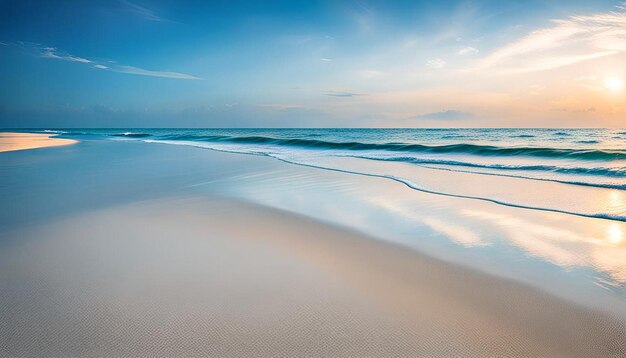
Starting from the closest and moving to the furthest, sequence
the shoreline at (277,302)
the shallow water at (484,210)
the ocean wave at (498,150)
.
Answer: the shoreline at (277,302) → the shallow water at (484,210) → the ocean wave at (498,150)

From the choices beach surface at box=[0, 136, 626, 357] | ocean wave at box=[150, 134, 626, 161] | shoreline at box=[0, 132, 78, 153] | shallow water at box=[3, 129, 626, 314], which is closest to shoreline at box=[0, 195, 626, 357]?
beach surface at box=[0, 136, 626, 357]

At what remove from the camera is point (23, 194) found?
249 inches

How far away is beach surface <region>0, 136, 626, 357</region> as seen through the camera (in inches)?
82.1

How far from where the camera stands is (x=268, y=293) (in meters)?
2.65

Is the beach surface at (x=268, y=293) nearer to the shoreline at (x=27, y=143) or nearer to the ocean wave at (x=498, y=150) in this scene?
the ocean wave at (x=498, y=150)

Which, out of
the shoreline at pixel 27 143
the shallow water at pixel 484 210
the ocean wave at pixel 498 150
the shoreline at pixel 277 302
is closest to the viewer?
the shoreline at pixel 277 302

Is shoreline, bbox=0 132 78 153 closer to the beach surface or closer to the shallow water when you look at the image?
the shallow water

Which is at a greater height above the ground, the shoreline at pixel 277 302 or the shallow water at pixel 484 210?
the shallow water at pixel 484 210

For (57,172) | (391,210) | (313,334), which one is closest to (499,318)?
(313,334)

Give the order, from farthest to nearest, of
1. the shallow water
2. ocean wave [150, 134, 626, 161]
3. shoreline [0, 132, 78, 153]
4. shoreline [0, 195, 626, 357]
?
shoreline [0, 132, 78, 153], ocean wave [150, 134, 626, 161], the shallow water, shoreline [0, 195, 626, 357]

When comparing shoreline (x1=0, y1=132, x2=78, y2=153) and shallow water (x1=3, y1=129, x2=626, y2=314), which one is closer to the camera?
→ shallow water (x1=3, y1=129, x2=626, y2=314)

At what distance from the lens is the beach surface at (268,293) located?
209 centimetres

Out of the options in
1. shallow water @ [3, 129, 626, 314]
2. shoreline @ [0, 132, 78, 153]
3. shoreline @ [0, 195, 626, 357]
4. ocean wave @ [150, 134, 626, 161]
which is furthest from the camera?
shoreline @ [0, 132, 78, 153]

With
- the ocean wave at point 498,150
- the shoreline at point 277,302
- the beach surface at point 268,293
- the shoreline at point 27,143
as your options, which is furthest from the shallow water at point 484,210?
the shoreline at point 27,143
